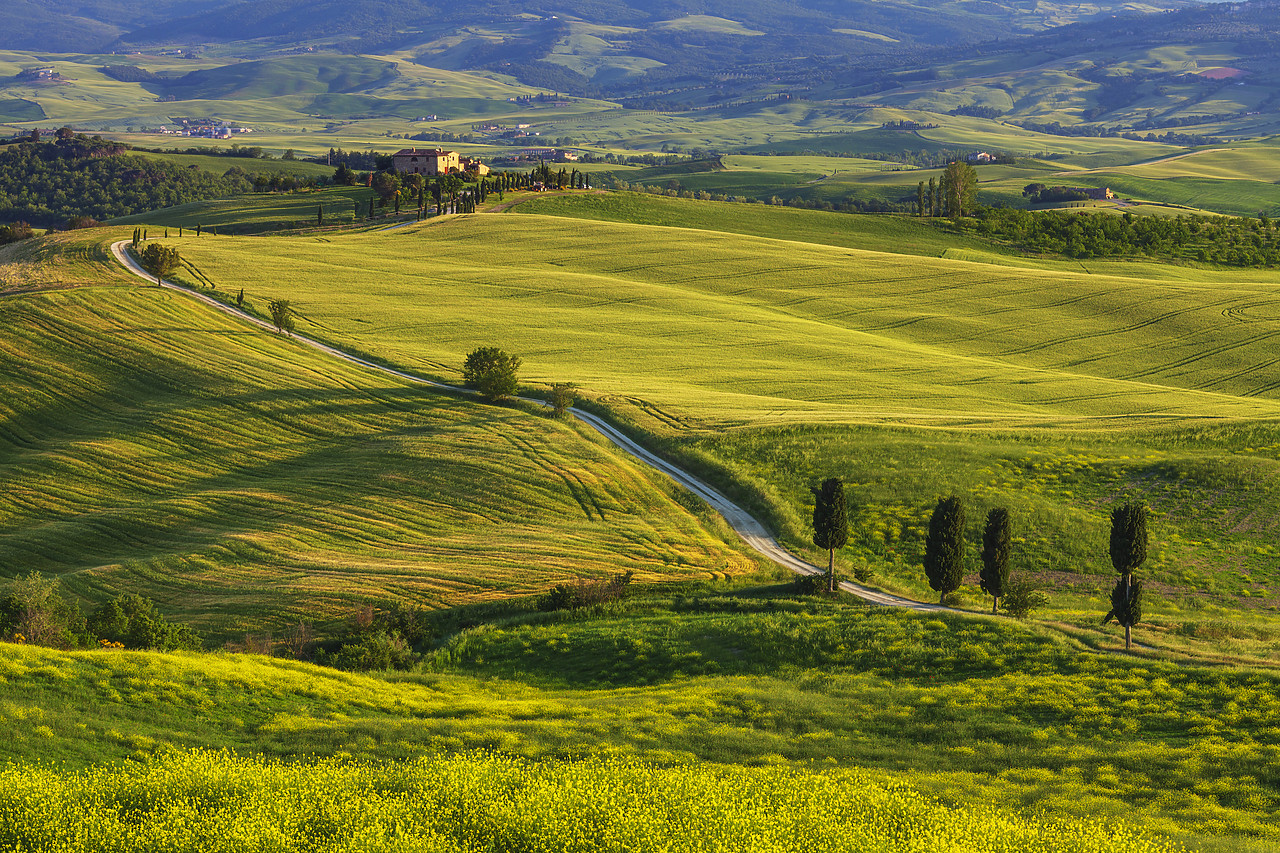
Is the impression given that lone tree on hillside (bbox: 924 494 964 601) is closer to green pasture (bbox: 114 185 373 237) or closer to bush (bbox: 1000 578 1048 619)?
bush (bbox: 1000 578 1048 619)

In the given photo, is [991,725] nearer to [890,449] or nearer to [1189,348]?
→ [890,449]

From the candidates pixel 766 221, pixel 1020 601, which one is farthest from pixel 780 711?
pixel 766 221

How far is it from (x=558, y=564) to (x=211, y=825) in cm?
3121

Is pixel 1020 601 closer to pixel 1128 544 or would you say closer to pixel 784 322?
pixel 1128 544

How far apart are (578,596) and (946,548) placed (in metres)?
17.7

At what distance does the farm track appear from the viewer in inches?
1929

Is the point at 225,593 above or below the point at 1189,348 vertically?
below

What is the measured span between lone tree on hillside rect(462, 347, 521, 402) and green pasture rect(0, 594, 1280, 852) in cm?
3723

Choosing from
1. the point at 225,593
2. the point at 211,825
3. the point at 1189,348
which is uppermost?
the point at 1189,348

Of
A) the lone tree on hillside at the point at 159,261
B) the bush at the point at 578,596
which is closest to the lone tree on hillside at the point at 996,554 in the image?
the bush at the point at 578,596

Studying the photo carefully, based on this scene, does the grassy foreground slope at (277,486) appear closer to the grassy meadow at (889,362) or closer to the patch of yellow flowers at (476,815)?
the grassy meadow at (889,362)

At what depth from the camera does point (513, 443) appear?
68.9m

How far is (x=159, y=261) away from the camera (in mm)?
105250

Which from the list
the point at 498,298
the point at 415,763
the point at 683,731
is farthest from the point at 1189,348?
the point at 415,763
